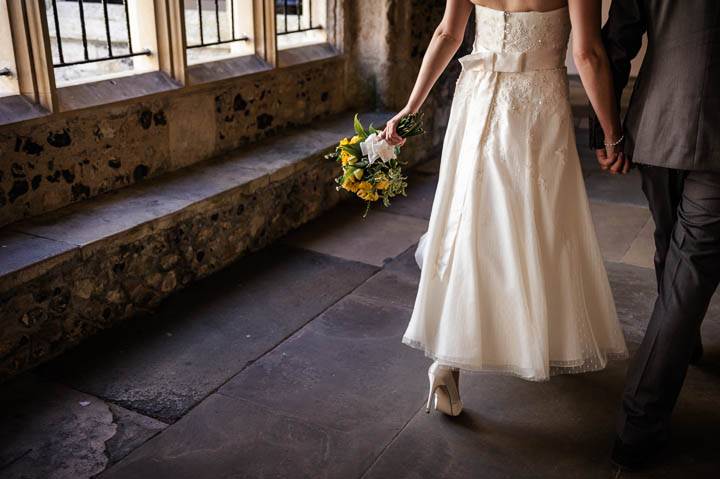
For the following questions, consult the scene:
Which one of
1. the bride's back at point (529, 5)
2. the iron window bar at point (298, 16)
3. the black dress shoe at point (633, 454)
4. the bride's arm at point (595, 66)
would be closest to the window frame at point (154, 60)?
the iron window bar at point (298, 16)

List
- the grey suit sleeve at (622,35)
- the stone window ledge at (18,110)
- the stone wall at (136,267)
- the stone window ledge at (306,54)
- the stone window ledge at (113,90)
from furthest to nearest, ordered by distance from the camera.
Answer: the stone window ledge at (306,54)
the stone window ledge at (113,90)
the stone window ledge at (18,110)
the stone wall at (136,267)
the grey suit sleeve at (622,35)

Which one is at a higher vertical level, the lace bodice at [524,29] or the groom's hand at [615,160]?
the lace bodice at [524,29]

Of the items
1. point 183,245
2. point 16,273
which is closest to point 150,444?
point 16,273

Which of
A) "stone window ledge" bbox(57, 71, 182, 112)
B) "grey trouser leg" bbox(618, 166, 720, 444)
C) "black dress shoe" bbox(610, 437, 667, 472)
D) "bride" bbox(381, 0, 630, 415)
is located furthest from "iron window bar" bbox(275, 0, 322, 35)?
"black dress shoe" bbox(610, 437, 667, 472)

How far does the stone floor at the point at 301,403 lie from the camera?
7.54ft

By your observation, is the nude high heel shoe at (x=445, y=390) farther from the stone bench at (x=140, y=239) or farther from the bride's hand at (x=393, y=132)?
the stone bench at (x=140, y=239)

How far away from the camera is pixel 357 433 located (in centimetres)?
244

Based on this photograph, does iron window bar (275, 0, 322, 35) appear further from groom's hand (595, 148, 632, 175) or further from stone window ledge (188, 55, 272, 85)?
groom's hand (595, 148, 632, 175)

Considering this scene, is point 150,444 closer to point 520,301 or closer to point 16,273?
point 16,273

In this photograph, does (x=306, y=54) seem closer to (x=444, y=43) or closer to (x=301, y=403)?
(x=444, y=43)

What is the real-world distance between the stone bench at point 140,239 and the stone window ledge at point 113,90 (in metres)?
0.43

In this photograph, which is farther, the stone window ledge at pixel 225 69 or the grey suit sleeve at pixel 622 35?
the stone window ledge at pixel 225 69

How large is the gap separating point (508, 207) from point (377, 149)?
48cm

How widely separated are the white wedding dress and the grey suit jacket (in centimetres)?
27
